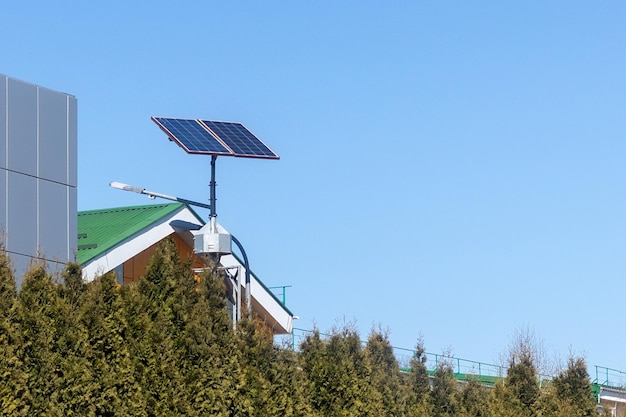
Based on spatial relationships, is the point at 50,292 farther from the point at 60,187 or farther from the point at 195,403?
the point at 60,187

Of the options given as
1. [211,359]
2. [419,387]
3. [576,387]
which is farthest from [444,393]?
[211,359]

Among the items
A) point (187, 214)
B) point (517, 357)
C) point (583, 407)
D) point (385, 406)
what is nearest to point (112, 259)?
point (187, 214)

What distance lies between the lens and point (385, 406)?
24578 mm

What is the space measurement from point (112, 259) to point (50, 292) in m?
10.4

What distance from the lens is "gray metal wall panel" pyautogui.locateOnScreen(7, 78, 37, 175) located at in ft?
71.4

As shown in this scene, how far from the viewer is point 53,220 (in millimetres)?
22734

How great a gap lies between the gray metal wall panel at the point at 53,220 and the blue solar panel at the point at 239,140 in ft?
12.9

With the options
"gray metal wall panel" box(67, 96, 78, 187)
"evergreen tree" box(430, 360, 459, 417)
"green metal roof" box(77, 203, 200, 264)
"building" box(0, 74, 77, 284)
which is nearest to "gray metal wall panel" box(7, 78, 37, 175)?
"building" box(0, 74, 77, 284)

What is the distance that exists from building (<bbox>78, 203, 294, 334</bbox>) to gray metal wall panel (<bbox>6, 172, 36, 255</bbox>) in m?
3.92

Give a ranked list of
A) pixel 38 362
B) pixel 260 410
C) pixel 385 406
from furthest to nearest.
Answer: pixel 385 406 → pixel 260 410 → pixel 38 362

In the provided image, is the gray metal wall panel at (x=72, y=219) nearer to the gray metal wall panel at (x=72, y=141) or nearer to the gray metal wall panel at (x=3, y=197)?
the gray metal wall panel at (x=72, y=141)

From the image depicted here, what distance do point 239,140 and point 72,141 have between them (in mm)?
4237

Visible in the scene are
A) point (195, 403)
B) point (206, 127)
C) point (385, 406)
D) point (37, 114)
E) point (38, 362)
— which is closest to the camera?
point (38, 362)

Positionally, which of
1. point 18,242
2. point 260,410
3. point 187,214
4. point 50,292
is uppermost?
point 187,214
